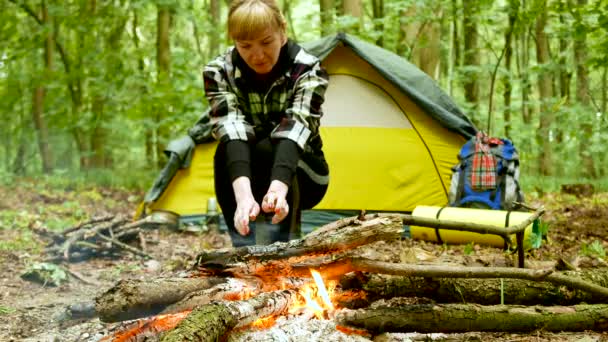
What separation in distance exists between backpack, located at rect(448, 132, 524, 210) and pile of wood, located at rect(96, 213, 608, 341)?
9.15 feet

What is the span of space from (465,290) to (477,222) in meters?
2.39

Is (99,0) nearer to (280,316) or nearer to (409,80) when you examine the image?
(409,80)

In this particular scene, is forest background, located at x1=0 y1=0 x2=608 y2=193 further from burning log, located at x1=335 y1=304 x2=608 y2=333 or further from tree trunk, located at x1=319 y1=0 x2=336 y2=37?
burning log, located at x1=335 y1=304 x2=608 y2=333

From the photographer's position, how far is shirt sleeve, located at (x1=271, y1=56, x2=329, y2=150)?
2406 mm

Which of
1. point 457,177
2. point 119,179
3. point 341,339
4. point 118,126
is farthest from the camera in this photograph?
point 118,126

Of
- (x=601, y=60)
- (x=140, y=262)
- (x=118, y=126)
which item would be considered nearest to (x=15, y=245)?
(x=140, y=262)

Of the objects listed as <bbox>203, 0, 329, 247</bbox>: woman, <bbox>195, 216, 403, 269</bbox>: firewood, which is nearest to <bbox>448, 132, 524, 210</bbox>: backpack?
<bbox>203, 0, 329, 247</bbox>: woman

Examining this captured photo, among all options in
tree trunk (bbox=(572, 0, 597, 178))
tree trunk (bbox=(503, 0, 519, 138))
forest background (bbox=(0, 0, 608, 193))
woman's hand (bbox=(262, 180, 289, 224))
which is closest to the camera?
woman's hand (bbox=(262, 180, 289, 224))

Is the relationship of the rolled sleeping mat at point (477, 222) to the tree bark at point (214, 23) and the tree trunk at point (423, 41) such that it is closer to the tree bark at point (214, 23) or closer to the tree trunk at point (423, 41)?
the tree trunk at point (423, 41)

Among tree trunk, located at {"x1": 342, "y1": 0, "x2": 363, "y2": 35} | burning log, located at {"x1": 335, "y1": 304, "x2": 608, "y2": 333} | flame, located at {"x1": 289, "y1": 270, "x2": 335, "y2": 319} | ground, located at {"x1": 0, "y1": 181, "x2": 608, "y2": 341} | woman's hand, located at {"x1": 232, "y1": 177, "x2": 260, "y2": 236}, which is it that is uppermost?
tree trunk, located at {"x1": 342, "y1": 0, "x2": 363, "y2": 35}

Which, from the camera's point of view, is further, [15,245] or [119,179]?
[119,179]

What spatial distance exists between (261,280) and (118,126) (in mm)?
11045

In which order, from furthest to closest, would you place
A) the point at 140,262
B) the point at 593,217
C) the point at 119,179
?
the point at 119,179, the point at 593,217, the point at 140,262

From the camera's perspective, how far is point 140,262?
164 inches
